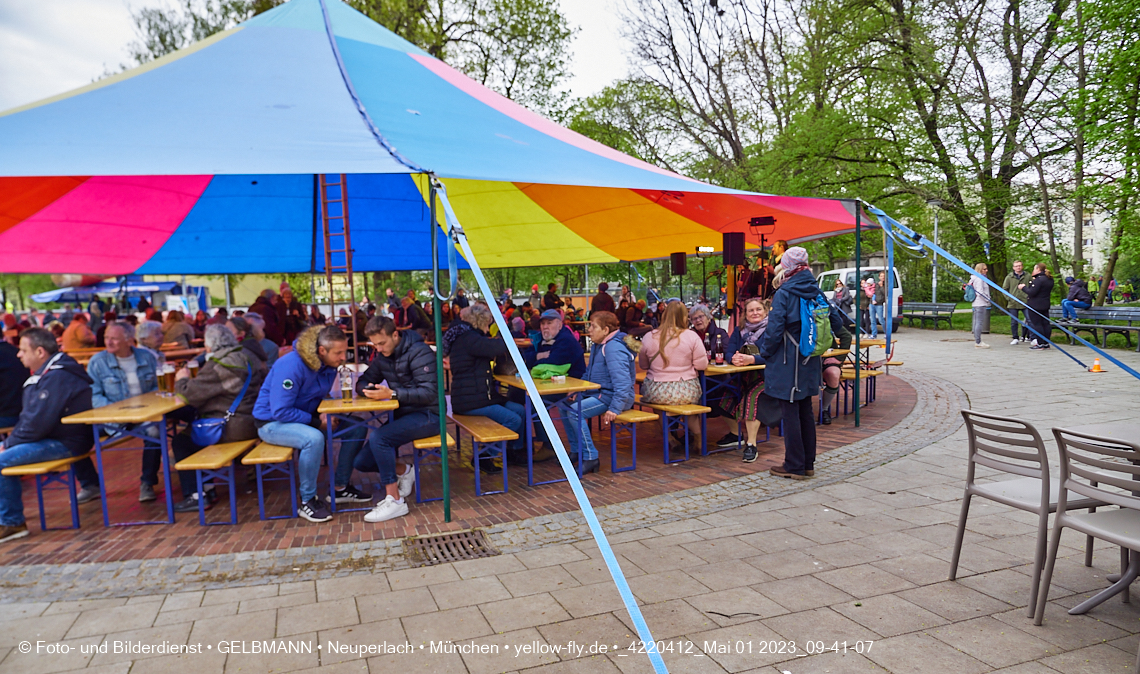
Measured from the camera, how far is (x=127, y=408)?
4.18 m

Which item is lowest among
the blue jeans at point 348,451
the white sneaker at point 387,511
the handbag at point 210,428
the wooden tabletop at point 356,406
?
the white sneaker at point 387,511

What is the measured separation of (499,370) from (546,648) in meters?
3.46

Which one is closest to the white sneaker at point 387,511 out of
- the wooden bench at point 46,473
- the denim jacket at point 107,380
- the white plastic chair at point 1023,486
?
the wooden bench at point 46,473

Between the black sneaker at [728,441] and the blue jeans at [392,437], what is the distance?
275 cm

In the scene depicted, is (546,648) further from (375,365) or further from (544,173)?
(544,173)

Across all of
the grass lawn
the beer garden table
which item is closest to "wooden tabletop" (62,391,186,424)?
the beer garden table

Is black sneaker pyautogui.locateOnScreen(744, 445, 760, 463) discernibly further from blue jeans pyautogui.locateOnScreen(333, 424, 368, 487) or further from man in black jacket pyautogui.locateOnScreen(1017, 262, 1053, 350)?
man in black jacket pyautogui.locateOnScreen(1017, 262, 1053, 350)

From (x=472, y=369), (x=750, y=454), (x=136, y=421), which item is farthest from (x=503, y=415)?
(x=136, y=421)

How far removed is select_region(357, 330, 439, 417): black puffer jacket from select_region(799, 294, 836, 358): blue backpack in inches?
106

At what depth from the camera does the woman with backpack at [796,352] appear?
15.4 feet

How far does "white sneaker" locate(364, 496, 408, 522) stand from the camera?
4.14 m

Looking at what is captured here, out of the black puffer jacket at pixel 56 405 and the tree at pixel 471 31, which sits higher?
the tree at pixel 471 31

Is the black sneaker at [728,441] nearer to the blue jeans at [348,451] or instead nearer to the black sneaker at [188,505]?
the blue jeans at [348,451]

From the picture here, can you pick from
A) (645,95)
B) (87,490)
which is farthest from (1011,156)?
(87,490)
